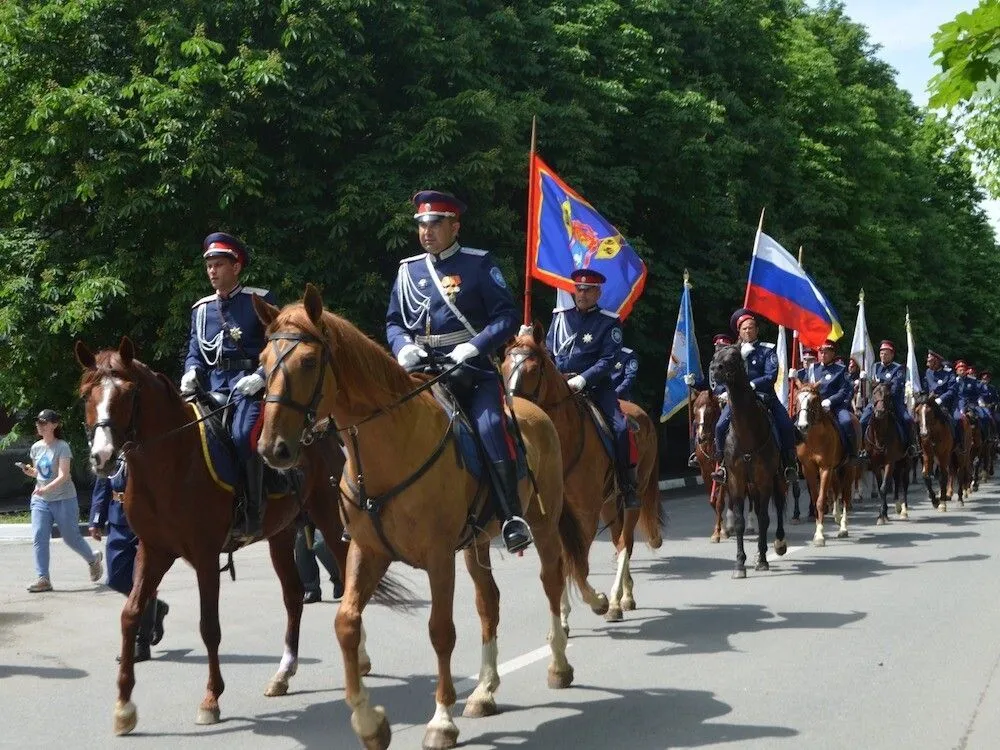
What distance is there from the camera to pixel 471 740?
22.5 feet

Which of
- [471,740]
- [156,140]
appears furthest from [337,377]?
[156,140]

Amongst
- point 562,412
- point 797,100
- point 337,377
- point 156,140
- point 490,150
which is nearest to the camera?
point 337,377

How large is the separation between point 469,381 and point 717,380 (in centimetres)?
706

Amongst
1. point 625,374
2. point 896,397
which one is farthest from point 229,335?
point 896,397

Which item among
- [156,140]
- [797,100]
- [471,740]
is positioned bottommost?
[471,740]

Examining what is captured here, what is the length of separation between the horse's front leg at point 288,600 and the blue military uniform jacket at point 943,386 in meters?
20.4

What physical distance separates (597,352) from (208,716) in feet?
15.9

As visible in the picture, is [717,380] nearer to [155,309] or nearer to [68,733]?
[68,733]

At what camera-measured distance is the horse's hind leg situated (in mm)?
7375

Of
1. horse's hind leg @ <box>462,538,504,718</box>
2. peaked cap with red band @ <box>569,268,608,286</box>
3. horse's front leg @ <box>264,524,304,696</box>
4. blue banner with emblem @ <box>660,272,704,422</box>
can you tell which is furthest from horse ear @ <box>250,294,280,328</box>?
blue banner with emblem @ <box>660,272,704,422</box>

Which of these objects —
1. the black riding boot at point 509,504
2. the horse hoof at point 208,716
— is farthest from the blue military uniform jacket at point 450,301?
the horse hoof at point 208,716

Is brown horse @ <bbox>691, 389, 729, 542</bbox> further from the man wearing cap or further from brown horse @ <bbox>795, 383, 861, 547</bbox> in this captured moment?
the man wearing cap

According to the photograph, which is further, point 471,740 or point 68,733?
point 68,733

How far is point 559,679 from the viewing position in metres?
8.09
